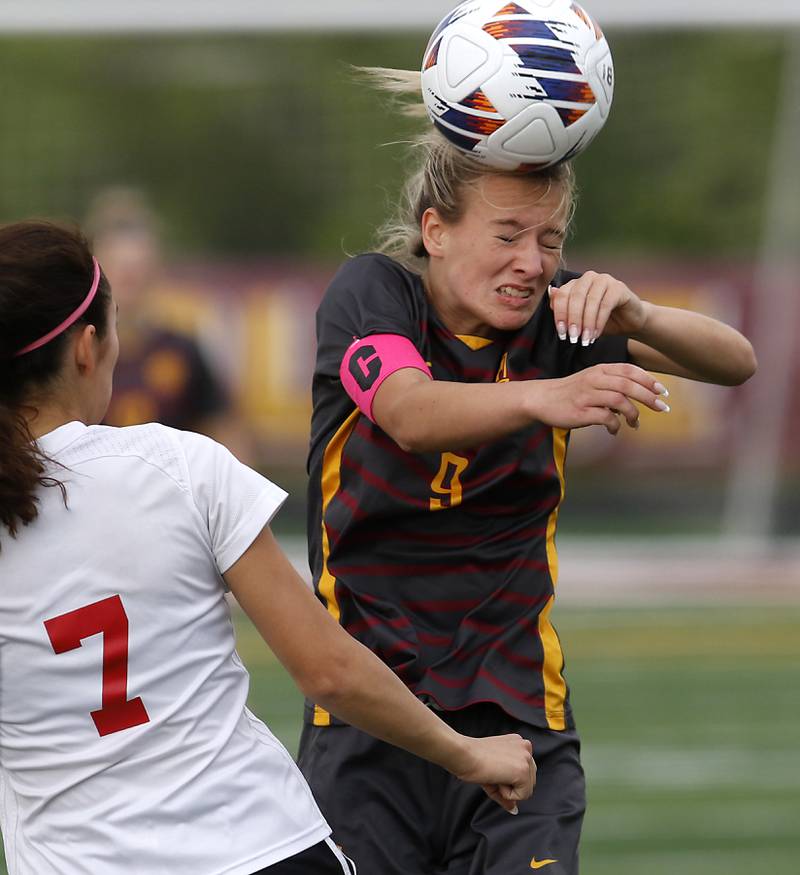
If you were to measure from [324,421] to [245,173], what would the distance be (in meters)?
25.0

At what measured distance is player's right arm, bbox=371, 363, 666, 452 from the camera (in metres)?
2.77

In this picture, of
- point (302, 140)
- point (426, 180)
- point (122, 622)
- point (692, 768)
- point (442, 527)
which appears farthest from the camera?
point (302, 140)

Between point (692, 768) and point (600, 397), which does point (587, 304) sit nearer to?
point (600, 397)

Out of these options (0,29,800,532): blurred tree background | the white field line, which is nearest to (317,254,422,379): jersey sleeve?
the white field line

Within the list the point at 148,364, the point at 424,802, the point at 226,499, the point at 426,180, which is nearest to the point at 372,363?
the point at 426,180

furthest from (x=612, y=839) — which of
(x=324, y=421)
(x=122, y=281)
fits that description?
(x=324, y=421)

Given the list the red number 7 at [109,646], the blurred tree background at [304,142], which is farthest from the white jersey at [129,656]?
the blurred tree background at [304,142]

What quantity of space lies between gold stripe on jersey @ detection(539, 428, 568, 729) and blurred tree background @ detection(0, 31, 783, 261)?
22.6m

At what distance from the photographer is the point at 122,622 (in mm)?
2580

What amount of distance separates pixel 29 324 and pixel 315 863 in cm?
99

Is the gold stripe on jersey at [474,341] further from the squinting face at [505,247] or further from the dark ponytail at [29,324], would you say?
the dark ponytail at [29,324]

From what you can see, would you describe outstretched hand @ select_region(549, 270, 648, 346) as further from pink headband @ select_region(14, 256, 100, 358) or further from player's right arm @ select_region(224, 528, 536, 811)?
pink headband @ select_region(14, 256, 100, 358)

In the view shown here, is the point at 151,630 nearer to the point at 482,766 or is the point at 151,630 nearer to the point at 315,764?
the point at 482,766

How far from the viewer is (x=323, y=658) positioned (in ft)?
8.75
